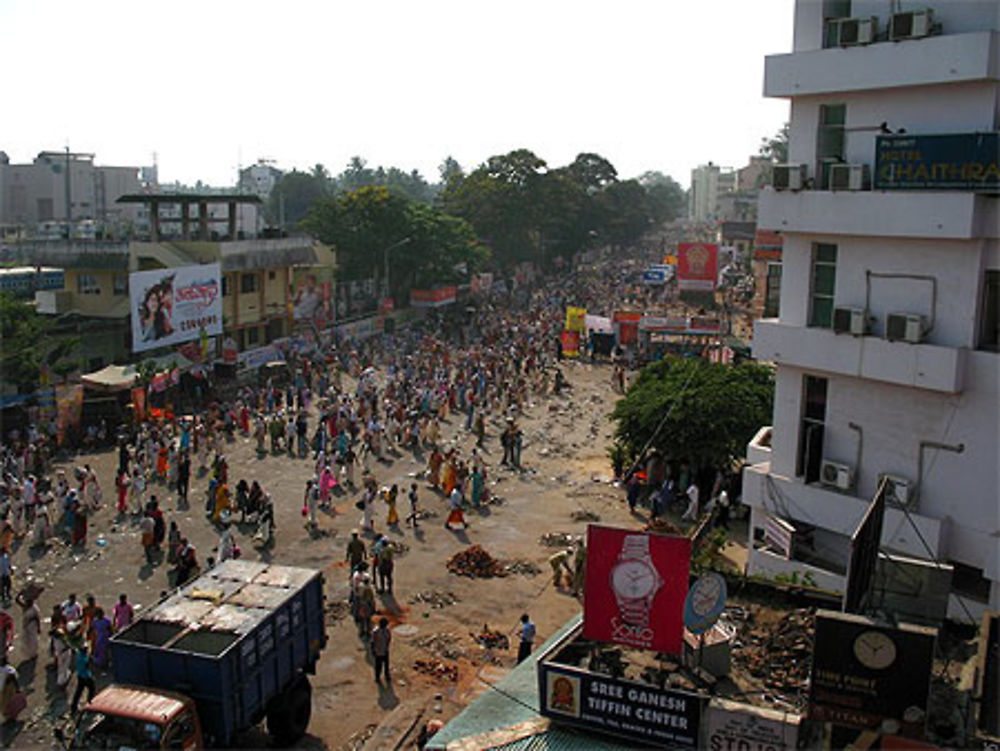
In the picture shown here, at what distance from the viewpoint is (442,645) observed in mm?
15016

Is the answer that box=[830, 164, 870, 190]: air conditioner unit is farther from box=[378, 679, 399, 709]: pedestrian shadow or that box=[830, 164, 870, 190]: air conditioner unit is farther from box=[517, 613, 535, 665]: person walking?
box=[378, 679, 399, 709]: pedestrian shadow

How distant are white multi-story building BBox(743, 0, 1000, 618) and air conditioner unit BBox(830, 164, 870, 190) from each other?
2 cm

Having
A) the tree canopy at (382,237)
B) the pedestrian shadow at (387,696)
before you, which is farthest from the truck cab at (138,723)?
the tree canopy at (382,237)

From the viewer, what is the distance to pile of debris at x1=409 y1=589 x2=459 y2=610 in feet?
54.2

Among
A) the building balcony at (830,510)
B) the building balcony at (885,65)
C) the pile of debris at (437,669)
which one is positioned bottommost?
the pile of debris at (437,669)

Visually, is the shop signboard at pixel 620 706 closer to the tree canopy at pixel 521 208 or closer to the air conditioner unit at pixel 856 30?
the air conditioner unit at pixel 856 30

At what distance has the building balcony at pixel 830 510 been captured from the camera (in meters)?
13.0

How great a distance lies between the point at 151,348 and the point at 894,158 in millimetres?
25131

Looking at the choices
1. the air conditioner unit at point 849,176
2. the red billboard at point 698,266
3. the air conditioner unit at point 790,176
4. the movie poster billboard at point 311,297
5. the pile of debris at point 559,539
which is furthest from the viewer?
the red billboard at point 698,266

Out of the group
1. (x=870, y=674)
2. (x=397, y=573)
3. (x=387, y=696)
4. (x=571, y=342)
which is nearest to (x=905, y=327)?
(x=870, y=674)

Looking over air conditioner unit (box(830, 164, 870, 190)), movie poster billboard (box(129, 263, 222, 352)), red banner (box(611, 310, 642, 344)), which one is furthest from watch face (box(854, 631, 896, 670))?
red banner (box(611, 310, 642, 344))

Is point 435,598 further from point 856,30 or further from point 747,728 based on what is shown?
point 856,30

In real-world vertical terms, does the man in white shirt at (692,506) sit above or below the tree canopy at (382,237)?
below

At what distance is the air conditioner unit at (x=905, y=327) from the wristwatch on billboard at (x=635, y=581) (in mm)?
6042
